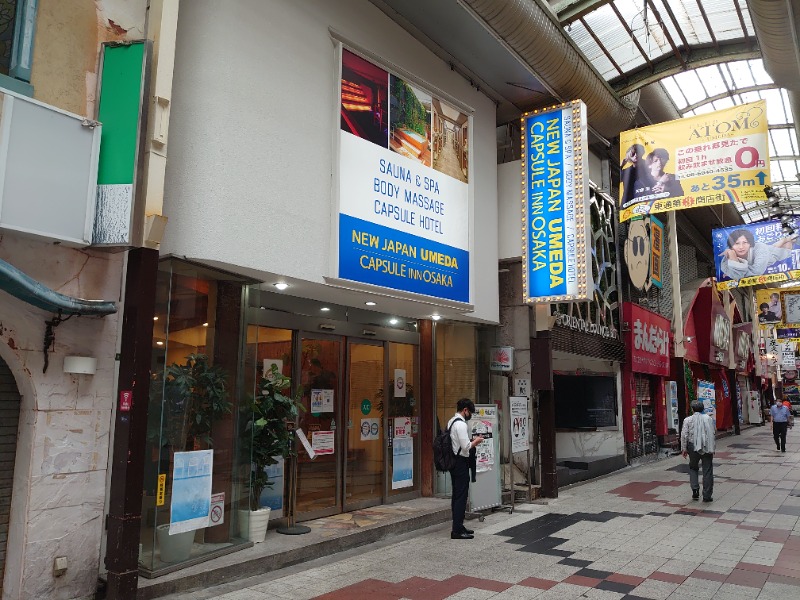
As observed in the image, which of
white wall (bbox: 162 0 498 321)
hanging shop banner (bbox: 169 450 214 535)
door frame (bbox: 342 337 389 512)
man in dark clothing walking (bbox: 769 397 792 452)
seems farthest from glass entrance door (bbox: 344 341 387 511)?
man in dark clothing walking (bbox: 769 397 792 452)

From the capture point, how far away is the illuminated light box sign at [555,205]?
10883mm

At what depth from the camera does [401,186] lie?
9.35 metres

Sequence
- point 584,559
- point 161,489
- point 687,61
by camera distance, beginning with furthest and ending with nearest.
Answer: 1. point 687,61
2. point 584,559
3. point 161,489

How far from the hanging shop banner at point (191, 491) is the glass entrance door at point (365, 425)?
10.5 feet

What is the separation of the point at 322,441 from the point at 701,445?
7.15 meters

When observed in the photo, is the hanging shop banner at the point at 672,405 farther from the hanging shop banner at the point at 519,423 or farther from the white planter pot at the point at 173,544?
the white planter pot at the point at 173,544

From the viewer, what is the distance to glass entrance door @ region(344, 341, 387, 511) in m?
9.87

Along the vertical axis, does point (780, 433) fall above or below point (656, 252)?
below

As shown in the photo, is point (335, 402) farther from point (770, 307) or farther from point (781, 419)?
point (770, 307)

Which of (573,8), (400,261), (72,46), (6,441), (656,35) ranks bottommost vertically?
(6,441)

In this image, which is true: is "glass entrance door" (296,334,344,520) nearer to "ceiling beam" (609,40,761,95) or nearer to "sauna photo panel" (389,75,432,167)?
"sauna photo panel" (389,75,432,167)

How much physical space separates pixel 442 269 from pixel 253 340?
11.6 ft

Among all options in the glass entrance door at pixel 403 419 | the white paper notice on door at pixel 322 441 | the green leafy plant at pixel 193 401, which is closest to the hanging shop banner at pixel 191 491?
the green leafy plant at pixel 193 401

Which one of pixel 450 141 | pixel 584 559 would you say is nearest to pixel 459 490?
pixel 584 559
